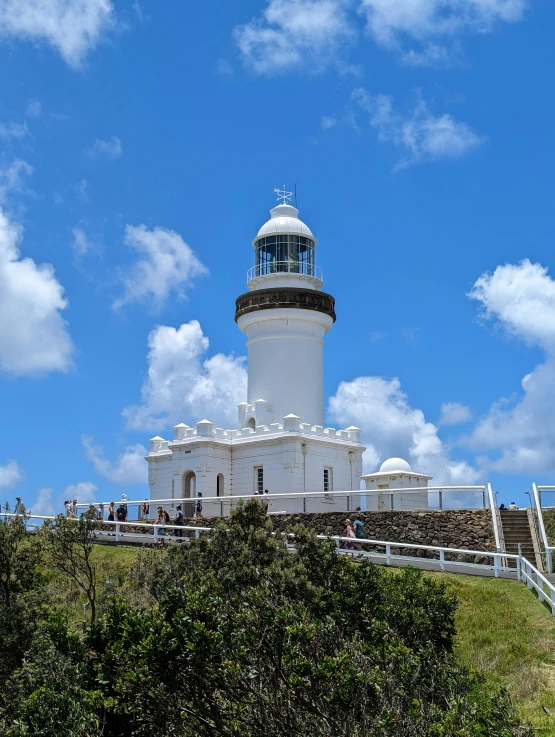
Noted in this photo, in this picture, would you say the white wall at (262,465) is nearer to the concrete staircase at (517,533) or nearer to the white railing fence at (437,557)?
the white railing fence at (437,557)

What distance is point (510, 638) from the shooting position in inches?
647

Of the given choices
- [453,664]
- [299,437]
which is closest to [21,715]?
[453,664]

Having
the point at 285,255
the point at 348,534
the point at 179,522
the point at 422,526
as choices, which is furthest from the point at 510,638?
the point at 285,255

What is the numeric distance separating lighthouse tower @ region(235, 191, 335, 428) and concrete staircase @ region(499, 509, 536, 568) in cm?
1165

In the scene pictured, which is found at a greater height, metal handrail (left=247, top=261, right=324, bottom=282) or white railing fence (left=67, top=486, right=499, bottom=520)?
metal handrail (left=247, top=261, right=324, bottom=282)

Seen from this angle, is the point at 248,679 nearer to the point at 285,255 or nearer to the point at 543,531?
the point at 543,531

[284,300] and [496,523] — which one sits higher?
[284,300]

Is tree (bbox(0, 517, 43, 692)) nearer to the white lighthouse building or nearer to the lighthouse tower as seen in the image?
the white lighthouse building

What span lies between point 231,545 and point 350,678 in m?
8.80

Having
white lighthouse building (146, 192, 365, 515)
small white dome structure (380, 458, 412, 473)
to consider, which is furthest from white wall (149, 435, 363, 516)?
small white dome structure (380, 458, 412, 473)

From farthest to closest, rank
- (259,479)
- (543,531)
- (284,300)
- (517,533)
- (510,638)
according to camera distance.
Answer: (284,300) → (259,479) → (517,533) → (543,531) → (510,638)

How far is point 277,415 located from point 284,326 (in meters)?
3.60

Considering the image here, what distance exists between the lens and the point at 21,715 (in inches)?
381

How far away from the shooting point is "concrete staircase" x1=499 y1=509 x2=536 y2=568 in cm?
2388
